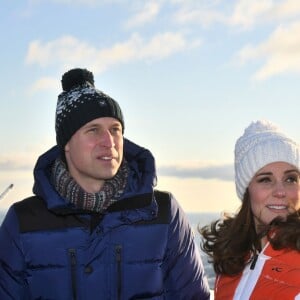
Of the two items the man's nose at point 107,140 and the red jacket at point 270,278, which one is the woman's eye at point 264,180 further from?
the man's nose at point 107,140

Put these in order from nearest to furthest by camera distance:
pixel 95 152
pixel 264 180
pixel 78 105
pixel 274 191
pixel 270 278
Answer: pixel 270 278
pixel 274 191
pixel 264 180
pixel 95 152
pixel 78 105

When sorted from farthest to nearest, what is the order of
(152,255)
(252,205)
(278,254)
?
(152,255), (252,205), (278,254)

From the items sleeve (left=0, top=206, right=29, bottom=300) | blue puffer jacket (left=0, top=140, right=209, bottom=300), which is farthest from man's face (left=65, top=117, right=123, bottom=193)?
sleeve (left=0, top=206, right=29, bottom=300)

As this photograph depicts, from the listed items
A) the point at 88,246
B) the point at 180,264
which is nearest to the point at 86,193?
the point at 88,246

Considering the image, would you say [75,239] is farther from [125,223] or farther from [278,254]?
[278,254]

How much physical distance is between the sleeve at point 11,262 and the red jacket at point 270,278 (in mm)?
1370

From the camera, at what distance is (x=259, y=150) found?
4.14 metres

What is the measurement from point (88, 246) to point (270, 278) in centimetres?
120

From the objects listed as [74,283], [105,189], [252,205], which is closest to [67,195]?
[105,189]

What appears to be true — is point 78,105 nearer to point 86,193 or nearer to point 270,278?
point 86,193

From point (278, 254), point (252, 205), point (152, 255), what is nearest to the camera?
point (278, 254)

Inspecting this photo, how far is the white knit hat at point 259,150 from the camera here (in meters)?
4.08

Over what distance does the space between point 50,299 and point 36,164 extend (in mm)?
919

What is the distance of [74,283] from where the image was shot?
171 inches
